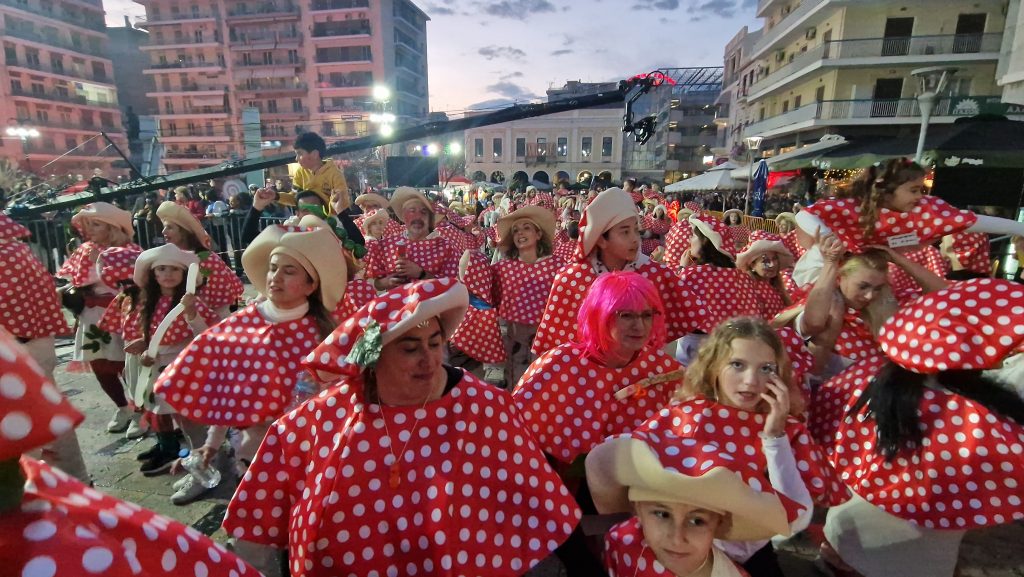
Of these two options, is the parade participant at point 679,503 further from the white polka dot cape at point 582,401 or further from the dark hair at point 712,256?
the dark hair at point 712,256

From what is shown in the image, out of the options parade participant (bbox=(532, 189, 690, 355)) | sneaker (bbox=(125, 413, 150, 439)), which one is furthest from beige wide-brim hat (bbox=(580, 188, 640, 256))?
sneaker (bbox=(125, 413, 150, 439))

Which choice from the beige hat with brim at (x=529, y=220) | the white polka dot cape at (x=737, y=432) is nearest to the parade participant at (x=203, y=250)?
the beige hat with brim at (x=529, y=220)

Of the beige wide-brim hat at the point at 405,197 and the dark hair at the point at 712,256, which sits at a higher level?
the beige wide-brim hat at the point at 405,197

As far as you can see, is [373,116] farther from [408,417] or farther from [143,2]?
[408,417]

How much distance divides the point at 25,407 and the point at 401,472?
1.30 metres

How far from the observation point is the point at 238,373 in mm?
2793

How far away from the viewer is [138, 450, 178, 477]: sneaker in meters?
4.01

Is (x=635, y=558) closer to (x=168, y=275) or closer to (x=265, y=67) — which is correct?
(x=168, y=275)

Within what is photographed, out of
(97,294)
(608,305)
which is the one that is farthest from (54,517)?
(97,294)

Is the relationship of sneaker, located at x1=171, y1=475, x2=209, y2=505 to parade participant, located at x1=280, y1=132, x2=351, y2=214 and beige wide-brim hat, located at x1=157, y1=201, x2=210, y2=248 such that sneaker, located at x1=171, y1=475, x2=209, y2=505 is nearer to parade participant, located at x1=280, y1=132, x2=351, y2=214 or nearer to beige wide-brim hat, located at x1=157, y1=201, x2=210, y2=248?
beige wide-brim hat, located at x1=157, y1=201, x2=210, y2=248

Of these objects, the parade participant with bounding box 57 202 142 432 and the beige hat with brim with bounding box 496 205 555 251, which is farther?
the beige hat with brim with bounding box 496 205 555 251

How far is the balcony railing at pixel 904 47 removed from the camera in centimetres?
2481

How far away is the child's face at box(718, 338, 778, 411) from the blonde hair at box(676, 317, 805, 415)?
0.02 meters

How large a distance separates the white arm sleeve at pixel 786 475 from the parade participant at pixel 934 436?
56 centimetres
